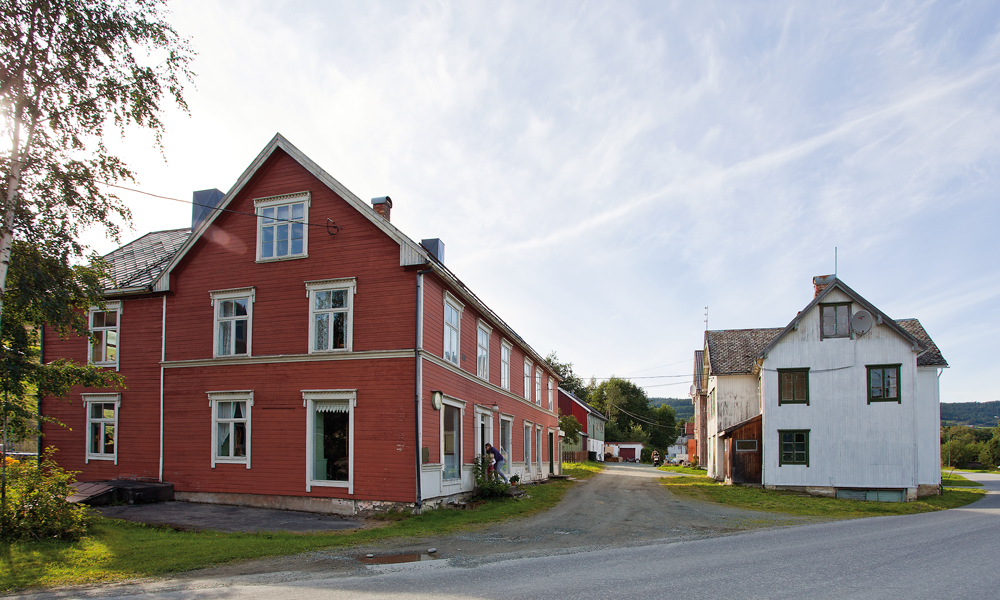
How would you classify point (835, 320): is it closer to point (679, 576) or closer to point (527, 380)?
point (527, 380)

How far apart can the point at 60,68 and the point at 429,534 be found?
12710 millimetres

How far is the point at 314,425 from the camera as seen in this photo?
18.2m

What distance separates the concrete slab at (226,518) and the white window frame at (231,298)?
173 inches

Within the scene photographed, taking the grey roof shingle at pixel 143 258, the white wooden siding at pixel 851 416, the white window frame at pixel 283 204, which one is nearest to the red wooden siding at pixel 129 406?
the grey roof shingle at pixel 143 258

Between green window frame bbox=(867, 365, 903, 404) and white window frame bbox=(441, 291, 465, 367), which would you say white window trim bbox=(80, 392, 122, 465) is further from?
green window frame bbox=(867, 365, 903, 404)

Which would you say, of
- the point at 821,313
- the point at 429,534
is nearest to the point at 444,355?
the point at 429,534

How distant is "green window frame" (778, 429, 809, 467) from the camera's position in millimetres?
27031

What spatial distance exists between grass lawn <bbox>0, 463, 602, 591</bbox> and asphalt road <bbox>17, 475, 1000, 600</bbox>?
110 centimetres

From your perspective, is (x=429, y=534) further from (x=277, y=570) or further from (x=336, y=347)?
(x=336, y=347)

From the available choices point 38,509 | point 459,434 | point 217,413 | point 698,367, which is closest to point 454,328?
point 459,434

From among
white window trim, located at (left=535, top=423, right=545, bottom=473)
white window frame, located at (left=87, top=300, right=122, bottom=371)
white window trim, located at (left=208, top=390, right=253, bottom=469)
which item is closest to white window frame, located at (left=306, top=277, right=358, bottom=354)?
white window trim, located at (left=208, top=390, right=253, bottom=469)

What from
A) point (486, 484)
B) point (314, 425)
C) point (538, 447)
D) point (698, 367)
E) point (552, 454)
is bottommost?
point (552, 454)

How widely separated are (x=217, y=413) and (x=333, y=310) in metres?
4.87

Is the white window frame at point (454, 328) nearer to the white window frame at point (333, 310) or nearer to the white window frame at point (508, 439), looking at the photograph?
the white window frame at point (333, 310)
